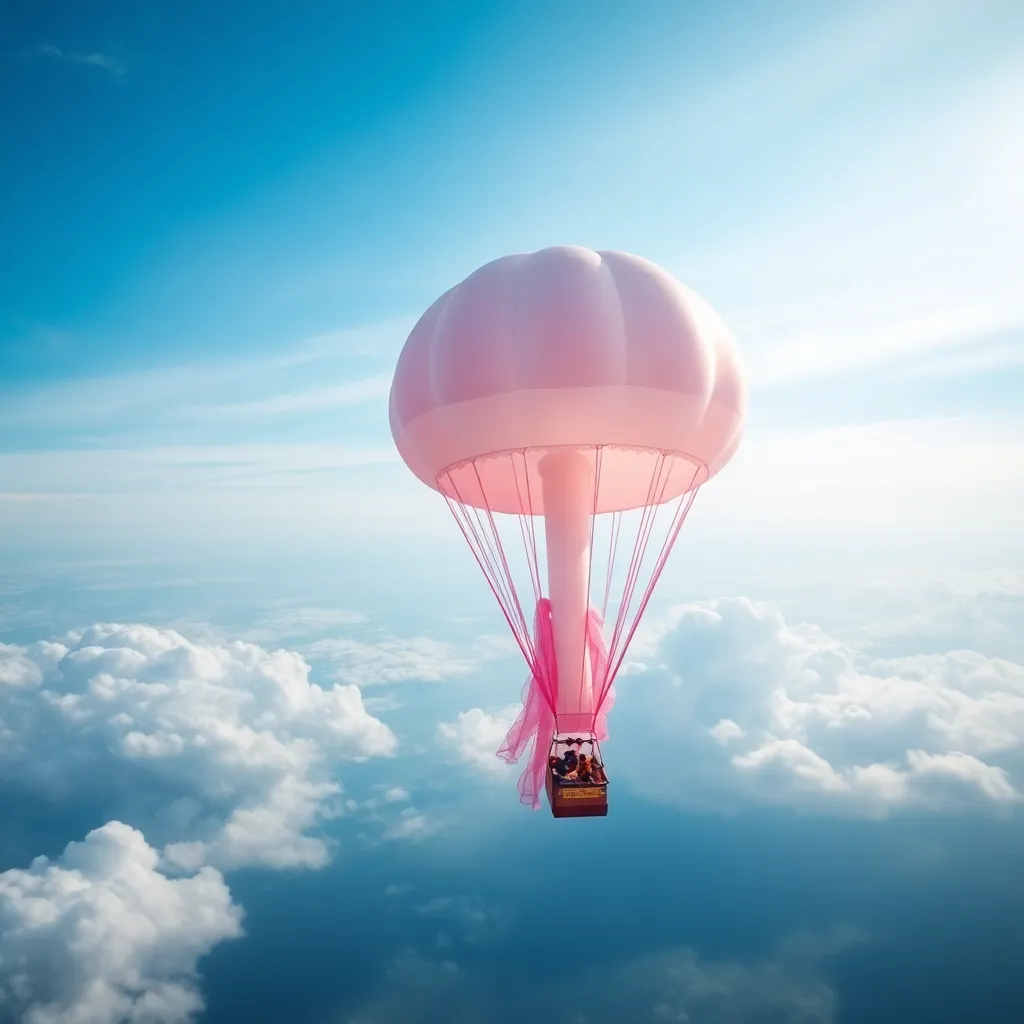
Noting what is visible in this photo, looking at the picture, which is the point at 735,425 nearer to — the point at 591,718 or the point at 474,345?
the point at 474,345

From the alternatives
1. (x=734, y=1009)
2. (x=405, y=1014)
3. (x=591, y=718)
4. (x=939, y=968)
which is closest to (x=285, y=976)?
(x=405, y=1014)

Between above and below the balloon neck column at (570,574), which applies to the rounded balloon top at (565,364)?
above

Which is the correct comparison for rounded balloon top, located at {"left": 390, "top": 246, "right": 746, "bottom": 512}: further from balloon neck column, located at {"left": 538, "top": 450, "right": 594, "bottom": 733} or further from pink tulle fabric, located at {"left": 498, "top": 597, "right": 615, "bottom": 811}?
pink tulle fabric, located at {"left": 498, "top": 597, "right": 615, "bottom": 811}

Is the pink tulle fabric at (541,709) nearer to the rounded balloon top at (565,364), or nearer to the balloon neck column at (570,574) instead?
the balloon neck column at (570,574)

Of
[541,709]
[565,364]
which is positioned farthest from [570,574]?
[565,364]

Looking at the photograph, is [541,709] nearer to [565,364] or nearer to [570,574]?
[570,574]

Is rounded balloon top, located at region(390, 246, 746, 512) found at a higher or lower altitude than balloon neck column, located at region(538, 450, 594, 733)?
higher

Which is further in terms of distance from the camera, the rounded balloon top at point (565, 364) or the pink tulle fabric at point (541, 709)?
the pink tulle fabric at point (541, 709)
